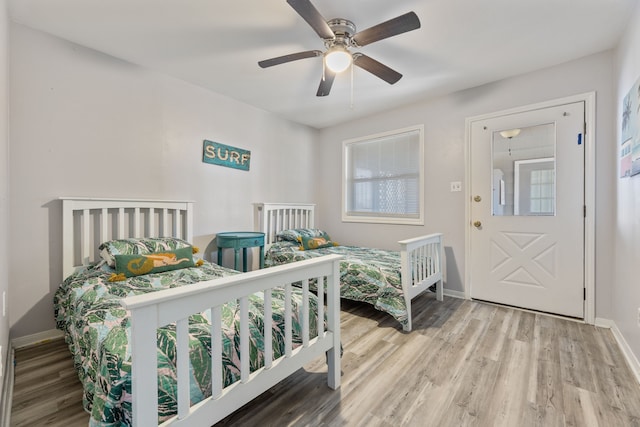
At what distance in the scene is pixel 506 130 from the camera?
2783mm

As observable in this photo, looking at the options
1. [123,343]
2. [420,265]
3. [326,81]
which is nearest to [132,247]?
[123,343]

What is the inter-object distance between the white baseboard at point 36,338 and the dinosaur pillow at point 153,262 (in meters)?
0.81

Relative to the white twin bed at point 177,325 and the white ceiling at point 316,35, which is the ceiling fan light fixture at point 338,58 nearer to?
the white ceiling at point 316,35

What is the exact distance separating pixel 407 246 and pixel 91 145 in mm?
2691

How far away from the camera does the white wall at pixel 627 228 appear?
173 cm

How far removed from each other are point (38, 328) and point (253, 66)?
2.63 metres

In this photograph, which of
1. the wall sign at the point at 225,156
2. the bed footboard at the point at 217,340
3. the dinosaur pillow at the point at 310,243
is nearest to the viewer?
the bed footboard at the point at 217,340

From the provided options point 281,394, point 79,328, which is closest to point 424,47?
point 281,394

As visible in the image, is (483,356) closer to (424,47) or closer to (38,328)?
(424,47)

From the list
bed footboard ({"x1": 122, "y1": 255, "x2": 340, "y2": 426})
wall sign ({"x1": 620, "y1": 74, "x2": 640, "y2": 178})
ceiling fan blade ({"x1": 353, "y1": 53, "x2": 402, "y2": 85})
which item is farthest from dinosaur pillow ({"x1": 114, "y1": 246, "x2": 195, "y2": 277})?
wall sign ({"x1": 620, "y1": 74, "x2": 640, "y2": 178})

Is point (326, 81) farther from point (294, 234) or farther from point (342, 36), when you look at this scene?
point (294, 234)

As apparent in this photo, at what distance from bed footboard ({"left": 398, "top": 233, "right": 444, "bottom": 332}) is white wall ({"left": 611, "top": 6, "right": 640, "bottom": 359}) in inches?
51.1

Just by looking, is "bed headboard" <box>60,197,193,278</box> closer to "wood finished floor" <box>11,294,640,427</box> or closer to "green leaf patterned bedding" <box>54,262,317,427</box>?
"green leaf patterned bedding" <box>54,262,317,427</box>

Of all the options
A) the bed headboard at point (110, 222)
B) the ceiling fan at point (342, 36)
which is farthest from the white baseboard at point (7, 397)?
the ceiling fan at point (342, 36)
